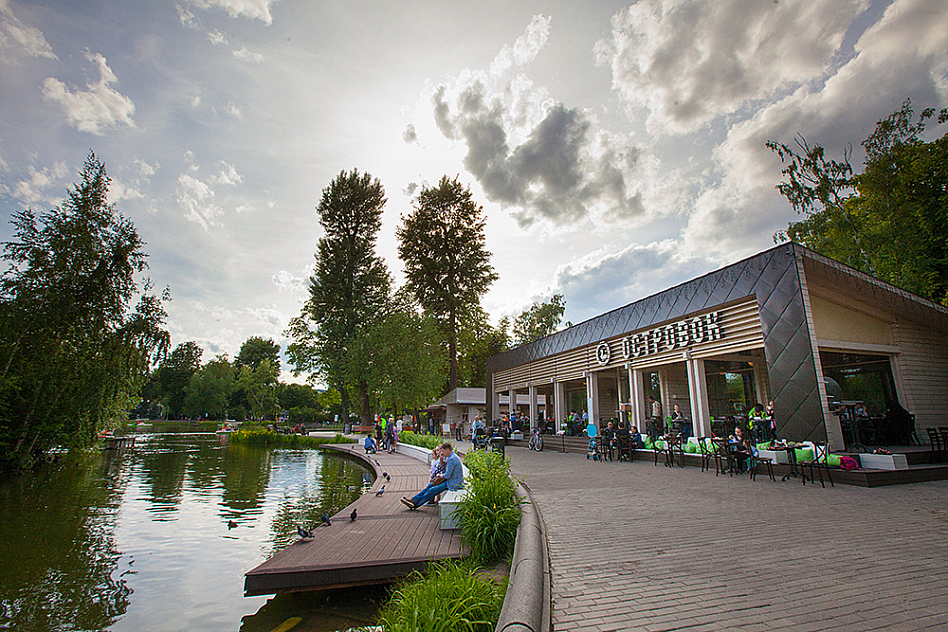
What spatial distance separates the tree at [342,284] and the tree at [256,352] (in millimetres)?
49022

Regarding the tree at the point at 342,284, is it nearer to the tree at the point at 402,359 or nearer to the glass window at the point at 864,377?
the tree at the point at 402,359

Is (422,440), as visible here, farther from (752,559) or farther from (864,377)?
(752,559)

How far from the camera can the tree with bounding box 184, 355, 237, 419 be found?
7050 cm

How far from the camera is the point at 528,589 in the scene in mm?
3104

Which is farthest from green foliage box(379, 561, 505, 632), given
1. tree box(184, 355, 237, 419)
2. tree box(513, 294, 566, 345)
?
tree box(184, 355, 237, 419)

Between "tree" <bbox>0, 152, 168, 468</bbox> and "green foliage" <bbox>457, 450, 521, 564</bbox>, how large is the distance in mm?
14507

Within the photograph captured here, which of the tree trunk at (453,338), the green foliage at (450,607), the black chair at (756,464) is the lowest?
the green foliage at (450,607)

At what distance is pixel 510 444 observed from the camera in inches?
907

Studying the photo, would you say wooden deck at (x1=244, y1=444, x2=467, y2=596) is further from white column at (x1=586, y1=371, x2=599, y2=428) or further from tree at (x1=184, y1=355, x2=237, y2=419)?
tree at (x1=184, y1=355, x2=237, y2=419)

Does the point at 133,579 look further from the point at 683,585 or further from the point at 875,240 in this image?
the point at 875,240

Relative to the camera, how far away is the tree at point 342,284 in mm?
36031

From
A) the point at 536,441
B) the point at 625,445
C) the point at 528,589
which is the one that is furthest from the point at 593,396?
the point at 528,589

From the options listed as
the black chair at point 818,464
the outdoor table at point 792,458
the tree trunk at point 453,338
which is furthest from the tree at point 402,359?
the black chair at point 818,464

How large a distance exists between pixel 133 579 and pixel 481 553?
16.3 feet
